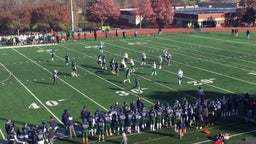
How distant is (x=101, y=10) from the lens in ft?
233

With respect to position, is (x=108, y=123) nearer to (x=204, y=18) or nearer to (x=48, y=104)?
(x=48, y=104)

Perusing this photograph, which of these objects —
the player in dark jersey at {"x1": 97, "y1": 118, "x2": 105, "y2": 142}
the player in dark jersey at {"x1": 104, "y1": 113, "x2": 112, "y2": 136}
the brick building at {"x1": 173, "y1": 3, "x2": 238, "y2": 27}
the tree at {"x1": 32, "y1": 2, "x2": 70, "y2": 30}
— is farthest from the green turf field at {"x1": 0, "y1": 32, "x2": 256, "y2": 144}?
the brick building at {"x1": 173, "y1": 3, "x2": 238, "y2": 27}

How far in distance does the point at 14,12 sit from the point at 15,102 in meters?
47.1

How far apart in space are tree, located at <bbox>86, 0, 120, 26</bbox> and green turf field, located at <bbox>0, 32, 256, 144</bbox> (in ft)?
86.8

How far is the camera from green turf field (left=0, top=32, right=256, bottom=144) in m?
20.5

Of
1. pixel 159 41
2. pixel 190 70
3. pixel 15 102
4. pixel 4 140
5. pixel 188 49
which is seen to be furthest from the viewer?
pixel 159 41

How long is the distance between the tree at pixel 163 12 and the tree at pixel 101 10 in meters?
7.30

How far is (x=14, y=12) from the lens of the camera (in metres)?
67.9

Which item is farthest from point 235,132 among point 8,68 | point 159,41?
point 159,41

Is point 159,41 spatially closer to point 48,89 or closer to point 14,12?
point 48,89

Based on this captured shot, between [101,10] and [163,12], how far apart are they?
10837 mm

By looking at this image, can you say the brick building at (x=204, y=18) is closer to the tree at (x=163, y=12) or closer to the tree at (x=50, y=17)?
the tree at (x=163, y=12)

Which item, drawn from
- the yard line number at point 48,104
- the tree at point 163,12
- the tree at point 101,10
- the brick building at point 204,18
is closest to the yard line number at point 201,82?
the yard line number at point 48,104

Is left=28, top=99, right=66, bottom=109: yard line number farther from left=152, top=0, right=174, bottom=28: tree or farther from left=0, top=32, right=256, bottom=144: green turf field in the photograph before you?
left=152, top=0, right=174, bottom=28: tree
